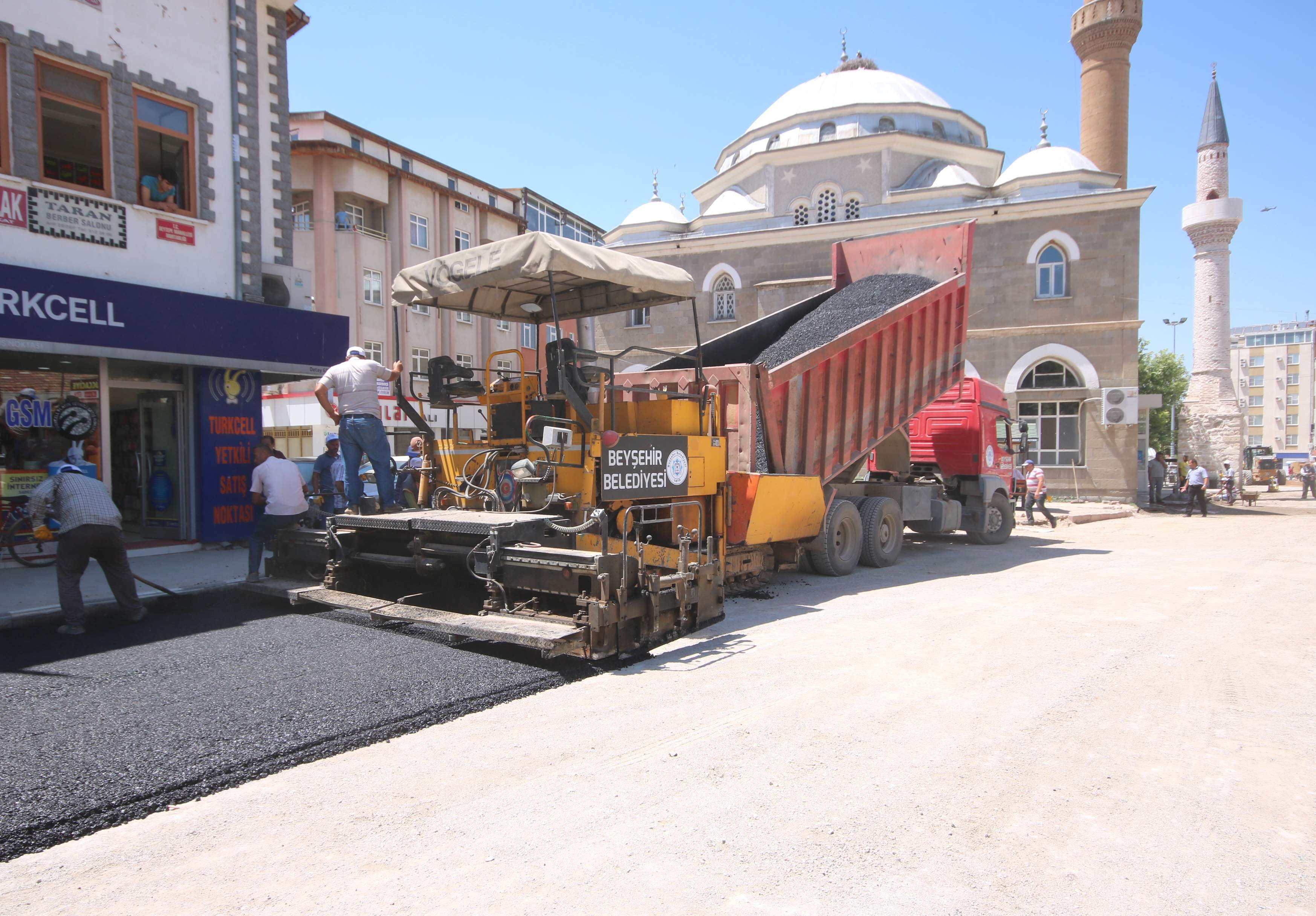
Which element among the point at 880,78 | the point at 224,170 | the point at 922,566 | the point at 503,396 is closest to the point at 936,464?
the point at 922,566

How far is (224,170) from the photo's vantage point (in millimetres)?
10727

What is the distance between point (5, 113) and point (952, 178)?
24516 millimetres

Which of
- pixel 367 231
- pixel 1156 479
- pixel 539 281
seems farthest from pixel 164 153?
pixel 1156 479

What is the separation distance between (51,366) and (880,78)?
3142 centimetres

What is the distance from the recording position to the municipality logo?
10414 mm

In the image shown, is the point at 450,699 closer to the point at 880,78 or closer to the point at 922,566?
the point at 922,566

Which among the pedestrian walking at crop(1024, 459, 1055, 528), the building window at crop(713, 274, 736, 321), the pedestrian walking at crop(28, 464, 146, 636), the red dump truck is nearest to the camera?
the pedestrian walking at crop(28, 464, 146, 636)

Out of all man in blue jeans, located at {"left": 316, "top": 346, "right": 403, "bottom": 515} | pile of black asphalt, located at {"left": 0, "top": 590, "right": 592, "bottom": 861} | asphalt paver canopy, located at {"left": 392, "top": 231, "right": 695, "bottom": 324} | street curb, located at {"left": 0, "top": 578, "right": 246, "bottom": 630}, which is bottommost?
pile of black asphalt, located at {"left": 0, "top": 590, "right": 592, "bottom": 861}

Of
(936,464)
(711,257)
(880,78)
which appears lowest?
(936,464)

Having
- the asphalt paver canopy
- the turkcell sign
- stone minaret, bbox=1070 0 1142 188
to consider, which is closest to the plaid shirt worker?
the asphalt paver canopy

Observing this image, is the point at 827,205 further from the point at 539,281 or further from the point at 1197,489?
the point at 539,281

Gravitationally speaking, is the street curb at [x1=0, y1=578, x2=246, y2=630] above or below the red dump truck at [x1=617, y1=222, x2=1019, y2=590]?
below

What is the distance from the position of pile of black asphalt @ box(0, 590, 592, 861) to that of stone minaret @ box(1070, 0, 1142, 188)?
114ft

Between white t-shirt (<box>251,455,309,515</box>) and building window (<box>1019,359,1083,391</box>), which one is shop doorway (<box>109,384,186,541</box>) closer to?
white t-shirt (<box>251,455,309,515</box>)
